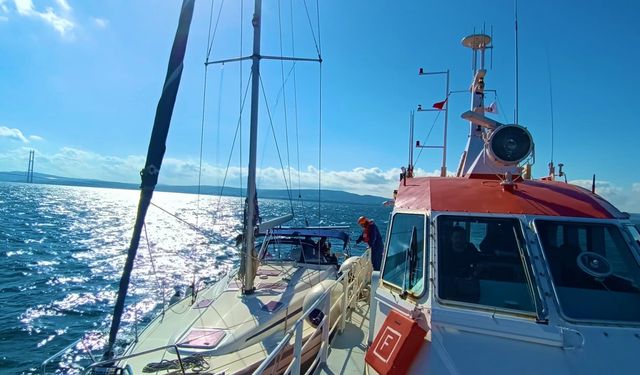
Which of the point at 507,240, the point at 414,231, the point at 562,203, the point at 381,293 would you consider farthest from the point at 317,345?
the point at 562,203

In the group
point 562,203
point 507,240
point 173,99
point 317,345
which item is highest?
point 173,99

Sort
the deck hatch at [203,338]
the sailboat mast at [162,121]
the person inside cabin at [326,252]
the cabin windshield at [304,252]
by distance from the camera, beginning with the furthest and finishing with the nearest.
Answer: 1. the person inside cabin at [326,252]
2. the cabin windshield at [304,252]
3. the deck hatch at [203,338]
4. the sailboat mast at [162,121]

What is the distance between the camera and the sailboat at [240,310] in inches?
150

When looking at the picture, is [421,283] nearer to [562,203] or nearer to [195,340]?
[562,203]

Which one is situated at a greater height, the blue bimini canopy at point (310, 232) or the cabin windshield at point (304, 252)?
the blue bimini canopy at point (310, 232)

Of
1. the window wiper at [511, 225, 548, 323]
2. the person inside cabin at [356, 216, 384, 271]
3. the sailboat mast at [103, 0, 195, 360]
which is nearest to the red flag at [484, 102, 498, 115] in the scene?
the person inside cabin at [356, 216, 384, 271]

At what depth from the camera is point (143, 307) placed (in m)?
13.2

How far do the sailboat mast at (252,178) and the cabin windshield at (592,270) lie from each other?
18.1 ft

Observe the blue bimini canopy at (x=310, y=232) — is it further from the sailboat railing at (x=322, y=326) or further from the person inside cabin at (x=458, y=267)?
the person inside cabin at (x=458, y=267)

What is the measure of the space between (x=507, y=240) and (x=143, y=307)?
12.9 metres

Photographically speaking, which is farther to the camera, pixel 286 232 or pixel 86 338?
pixel 286 232

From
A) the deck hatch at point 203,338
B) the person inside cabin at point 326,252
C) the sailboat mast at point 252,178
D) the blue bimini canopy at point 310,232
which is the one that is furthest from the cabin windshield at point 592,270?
the blue bimini canopy at point 310,232

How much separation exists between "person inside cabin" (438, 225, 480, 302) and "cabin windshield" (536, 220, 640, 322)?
65 cm

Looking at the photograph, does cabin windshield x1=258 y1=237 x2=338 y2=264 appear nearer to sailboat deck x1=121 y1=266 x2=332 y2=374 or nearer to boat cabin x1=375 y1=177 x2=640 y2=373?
sailboat deck x1=121 y1=266 x2=332 y2=374
